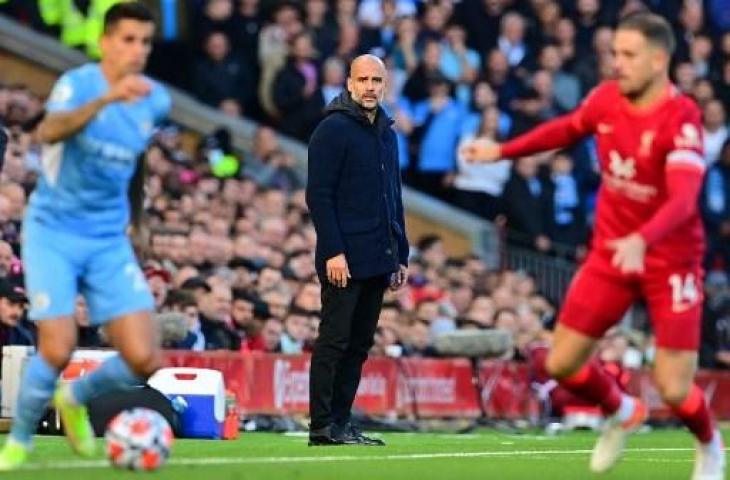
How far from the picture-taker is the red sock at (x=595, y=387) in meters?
11.5

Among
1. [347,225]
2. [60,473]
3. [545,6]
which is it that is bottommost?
[60,473]

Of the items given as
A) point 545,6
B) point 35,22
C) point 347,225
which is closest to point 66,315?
point 347,225

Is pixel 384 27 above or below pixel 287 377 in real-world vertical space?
above

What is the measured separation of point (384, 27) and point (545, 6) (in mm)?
2149

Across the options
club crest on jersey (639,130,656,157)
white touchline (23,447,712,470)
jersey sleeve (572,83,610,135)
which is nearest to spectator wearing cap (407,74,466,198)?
white touchline (23,447,712,470)

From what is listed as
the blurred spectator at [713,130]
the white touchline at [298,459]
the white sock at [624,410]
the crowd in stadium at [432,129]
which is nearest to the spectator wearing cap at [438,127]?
the crowd in stadium at [432,129]

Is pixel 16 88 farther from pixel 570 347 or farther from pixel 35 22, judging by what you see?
pixel 570 347

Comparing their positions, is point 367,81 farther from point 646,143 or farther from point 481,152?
point 646,143

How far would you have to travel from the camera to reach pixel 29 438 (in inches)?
441

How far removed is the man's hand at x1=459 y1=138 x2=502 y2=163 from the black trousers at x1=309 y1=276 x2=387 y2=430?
319 cm

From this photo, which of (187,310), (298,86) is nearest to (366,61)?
(187,310)

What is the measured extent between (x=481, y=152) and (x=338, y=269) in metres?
3.11

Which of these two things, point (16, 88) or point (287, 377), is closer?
point (287, 377)

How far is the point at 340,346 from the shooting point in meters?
14.3
